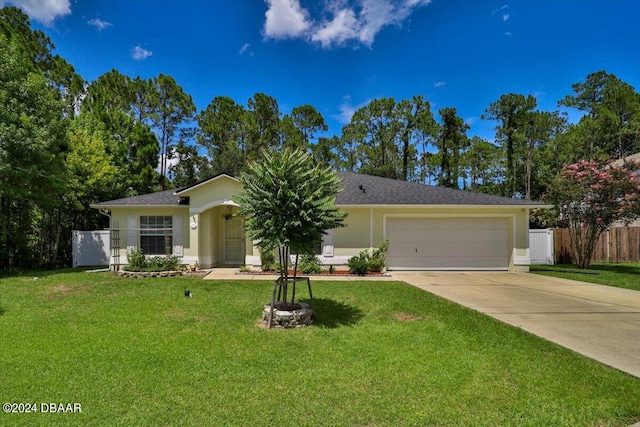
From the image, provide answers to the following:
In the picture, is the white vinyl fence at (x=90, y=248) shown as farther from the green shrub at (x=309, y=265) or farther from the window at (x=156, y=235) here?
the green shrub at (x=309, y=265)

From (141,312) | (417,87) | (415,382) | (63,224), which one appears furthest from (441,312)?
(417,87)

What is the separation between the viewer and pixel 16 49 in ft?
40.9

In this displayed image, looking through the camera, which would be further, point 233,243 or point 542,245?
point 542,245

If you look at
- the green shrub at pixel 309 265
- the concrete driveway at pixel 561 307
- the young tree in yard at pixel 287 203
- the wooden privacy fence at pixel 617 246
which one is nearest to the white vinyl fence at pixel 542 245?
the wooden privacy fence at pixel 617 246

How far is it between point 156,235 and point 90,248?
14.1ft

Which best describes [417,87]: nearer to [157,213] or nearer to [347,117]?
[347,117]

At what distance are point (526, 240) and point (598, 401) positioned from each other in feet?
36.5

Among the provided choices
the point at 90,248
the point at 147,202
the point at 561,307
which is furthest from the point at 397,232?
the point at 90,248

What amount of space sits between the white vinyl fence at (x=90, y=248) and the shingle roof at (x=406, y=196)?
11.1m

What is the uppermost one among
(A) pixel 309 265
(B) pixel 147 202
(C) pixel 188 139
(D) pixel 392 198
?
(C) pixel 188 139

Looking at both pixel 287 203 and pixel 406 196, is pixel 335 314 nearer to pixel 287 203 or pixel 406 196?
pixel 287 203

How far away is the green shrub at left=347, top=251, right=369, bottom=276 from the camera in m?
11.9

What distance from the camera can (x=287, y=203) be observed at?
215 inches

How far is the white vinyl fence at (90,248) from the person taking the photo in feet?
48.0
